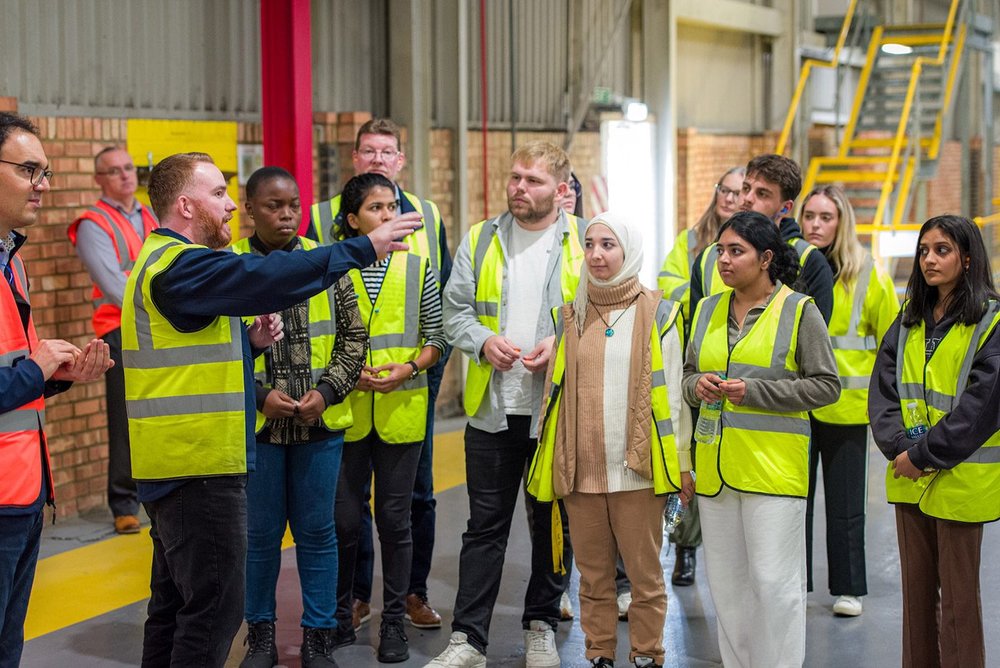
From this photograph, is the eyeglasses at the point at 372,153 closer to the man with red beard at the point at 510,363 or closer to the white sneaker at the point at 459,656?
the man with red beard at the point at 510,363

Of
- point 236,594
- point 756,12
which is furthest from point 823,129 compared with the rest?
point 236,594

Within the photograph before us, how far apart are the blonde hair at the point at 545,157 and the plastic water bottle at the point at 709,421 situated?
3.21ft

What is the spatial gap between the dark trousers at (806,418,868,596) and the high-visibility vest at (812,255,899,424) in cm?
8

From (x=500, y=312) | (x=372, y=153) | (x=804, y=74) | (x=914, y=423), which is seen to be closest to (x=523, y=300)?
(x=500, y=312)

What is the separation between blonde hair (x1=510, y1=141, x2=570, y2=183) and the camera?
4508 mm

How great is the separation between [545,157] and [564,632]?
1.91 metres

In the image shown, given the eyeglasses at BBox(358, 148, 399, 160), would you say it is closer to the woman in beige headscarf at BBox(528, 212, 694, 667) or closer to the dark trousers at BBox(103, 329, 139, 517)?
the woman in beige headscarf at BBox(528, 212, 694, 667)

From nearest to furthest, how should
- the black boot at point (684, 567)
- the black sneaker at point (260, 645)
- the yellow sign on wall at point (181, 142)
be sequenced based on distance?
the black sneaker at point (260, 645) → the black boot at point (684, 567) → the yellow sign on wall at point (181, 142)

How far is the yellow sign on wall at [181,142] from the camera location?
702 centimetres

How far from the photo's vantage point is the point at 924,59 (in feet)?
42.8

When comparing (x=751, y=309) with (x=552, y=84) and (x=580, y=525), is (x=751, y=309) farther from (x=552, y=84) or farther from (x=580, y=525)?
(x=552, y=84)

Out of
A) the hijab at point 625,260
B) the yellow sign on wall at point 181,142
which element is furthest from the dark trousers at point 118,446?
the hijab at point 625,260

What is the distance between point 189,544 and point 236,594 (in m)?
0.20

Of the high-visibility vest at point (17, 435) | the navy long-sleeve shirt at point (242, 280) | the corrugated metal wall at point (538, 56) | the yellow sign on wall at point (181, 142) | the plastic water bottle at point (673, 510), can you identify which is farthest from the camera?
the corrugated metal wall at point (538, 56)
